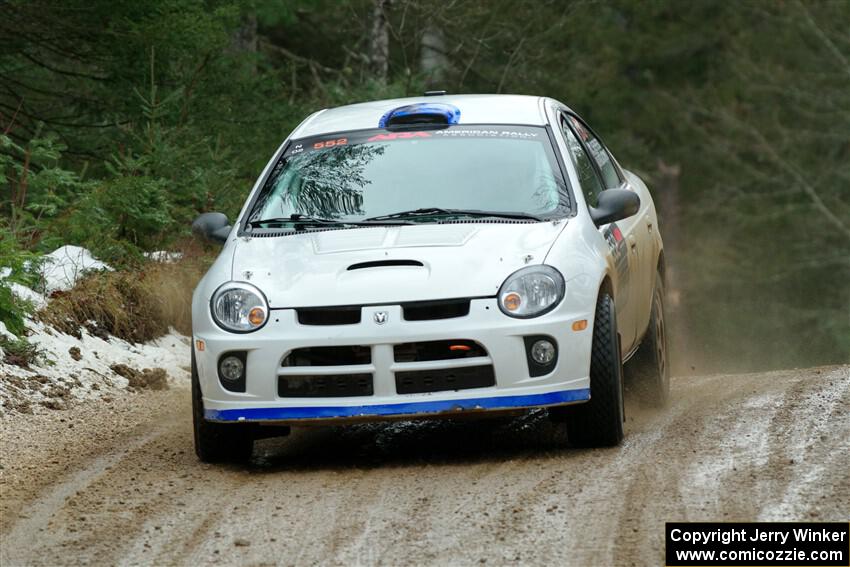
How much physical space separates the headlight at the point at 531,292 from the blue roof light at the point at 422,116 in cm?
167

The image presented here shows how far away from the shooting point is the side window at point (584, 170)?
7.77 metres

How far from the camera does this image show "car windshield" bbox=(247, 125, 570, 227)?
24.4 feet

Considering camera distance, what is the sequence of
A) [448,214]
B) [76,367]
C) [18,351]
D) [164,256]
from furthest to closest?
[164,256]
[76,367]
[18,351]
[448,214]

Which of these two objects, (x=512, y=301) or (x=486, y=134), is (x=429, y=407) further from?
(x=486, y=134)

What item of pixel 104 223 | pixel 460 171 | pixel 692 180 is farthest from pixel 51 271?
pixel 692 180

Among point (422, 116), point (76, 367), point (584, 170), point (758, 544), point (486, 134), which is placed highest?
point (422, 116)

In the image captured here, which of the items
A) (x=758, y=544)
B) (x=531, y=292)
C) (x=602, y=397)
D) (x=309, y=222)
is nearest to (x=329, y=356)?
(x=531, y=292)

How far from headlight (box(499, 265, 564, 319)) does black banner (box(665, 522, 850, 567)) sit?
1533mm

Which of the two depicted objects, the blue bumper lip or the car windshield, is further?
the car windshield

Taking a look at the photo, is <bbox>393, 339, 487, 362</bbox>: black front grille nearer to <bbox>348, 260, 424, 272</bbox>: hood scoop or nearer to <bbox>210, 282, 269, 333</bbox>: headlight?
<bbox>348, 260, 424, 272</bbox>: hood scoop

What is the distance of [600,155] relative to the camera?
9.02 metres

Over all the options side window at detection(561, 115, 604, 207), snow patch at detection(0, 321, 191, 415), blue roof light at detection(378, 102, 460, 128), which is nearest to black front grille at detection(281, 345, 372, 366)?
side window at detection(561, 115, 604, 207)

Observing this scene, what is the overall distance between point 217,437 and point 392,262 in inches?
49.3

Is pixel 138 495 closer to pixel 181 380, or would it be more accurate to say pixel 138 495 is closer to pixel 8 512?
pixel 8 512
